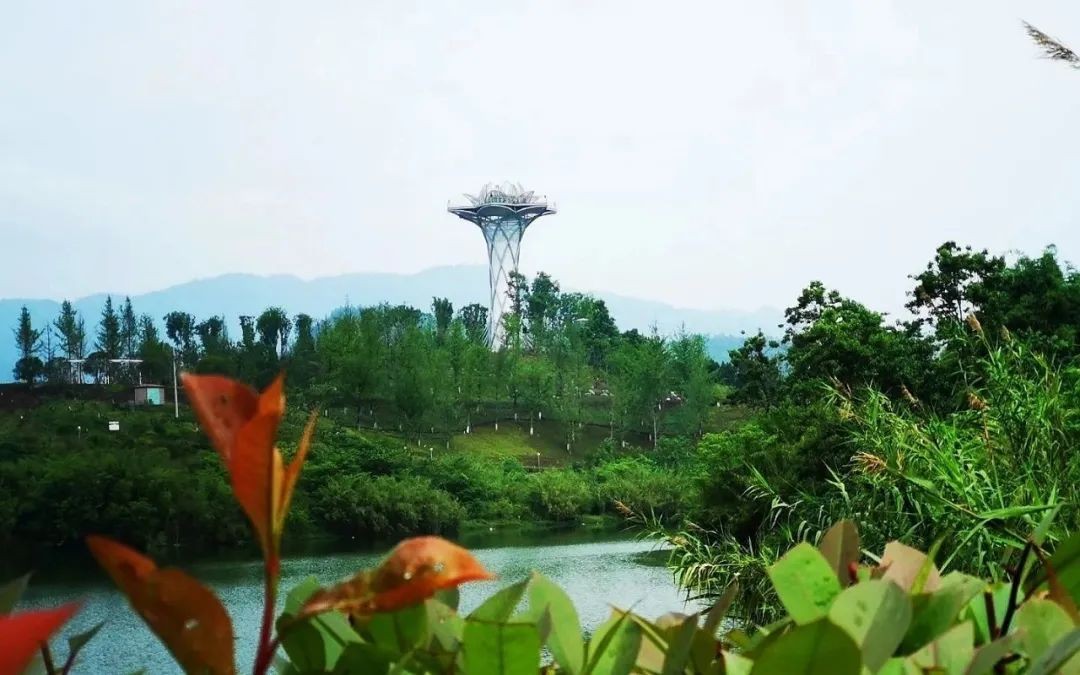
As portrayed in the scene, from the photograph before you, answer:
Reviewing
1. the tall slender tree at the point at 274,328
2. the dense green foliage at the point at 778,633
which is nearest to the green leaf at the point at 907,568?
the dense green foliage at the point at 778,633

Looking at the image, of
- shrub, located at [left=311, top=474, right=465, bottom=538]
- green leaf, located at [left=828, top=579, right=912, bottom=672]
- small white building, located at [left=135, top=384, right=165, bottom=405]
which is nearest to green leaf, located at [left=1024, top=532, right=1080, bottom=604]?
green leaf, located at [left=828, top=579, right=912, bottom=672]

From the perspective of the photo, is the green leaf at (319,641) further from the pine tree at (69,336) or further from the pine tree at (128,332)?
the pine tree at (128,332)

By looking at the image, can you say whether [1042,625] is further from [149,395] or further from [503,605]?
[149,395]

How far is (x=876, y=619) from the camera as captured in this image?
1.22 feet

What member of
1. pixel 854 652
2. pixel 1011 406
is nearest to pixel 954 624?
pixel 854 652

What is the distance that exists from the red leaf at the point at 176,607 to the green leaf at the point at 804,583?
0.22 meters

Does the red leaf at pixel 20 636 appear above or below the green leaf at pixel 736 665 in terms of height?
above

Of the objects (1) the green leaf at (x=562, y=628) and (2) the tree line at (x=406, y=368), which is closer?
(1) the green leaf at (x=562, y=628)

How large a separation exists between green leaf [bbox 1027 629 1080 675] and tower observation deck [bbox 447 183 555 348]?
Result: 135ft

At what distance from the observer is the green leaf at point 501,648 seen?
0.36 metres

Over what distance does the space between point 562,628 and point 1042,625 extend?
7.0 inches

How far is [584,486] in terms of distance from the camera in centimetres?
2353

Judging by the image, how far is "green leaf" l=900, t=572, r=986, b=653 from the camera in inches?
17.0

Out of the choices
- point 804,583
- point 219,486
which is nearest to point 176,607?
point 804,583
